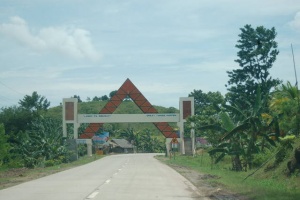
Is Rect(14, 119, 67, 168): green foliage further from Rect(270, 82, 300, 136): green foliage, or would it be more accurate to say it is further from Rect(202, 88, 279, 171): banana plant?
Rect(270, 82, 300, 136): green foliage

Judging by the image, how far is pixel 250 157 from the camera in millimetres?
27594

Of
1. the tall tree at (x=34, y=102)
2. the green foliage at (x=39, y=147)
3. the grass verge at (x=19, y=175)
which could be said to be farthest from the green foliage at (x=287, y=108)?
the tall tree at (x=34, y=102)

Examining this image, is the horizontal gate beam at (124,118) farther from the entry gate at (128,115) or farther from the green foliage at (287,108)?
the green foliage at (287,108)

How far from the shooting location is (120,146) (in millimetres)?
115312

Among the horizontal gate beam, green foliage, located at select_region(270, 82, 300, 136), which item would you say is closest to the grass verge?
green foliage, located at select_region(270, 82, 300, 136)

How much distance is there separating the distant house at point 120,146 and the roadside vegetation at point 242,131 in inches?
1022

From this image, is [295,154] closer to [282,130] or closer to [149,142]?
[282,130]

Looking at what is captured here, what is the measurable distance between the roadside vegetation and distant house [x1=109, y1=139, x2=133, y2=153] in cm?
2597

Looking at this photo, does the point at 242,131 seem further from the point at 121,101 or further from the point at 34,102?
the point at 34,102

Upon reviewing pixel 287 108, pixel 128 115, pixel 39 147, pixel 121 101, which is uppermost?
pixel 121 101

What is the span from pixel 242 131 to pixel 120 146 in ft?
304

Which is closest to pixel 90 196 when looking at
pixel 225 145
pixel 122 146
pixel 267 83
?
pixel 225 145

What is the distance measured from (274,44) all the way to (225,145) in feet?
91.1

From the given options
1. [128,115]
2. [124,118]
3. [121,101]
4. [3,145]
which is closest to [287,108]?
[3,145]
